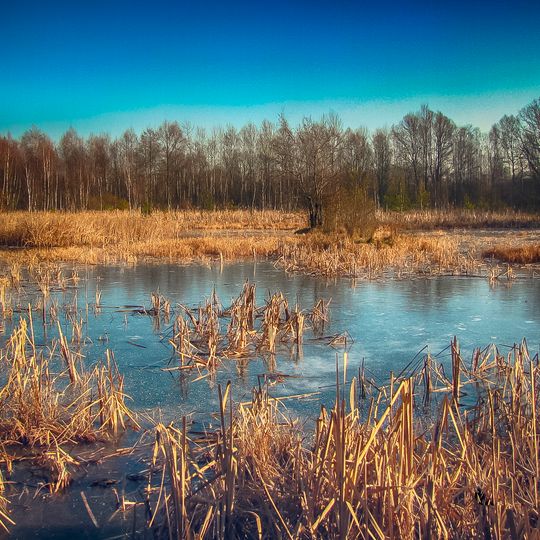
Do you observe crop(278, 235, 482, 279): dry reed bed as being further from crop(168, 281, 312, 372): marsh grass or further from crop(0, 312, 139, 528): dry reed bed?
crop(0, 312, 139, 528): dry reed bed

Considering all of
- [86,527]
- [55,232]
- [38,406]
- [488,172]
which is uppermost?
[488,172]

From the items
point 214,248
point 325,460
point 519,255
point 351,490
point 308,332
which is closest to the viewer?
point 351,490

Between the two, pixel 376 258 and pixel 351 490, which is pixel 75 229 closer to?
pixel 376 258

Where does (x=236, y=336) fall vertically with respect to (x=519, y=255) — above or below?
below

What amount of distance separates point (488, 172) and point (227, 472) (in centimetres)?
5054

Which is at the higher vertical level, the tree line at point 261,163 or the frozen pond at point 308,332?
the tree line at point 261,163

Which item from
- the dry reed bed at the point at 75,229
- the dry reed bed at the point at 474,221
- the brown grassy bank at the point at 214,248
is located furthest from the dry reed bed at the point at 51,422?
the dry reed bed at the point at 474,221

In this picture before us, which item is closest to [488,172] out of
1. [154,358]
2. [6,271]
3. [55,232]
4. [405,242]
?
[405,242]

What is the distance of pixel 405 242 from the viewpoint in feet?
46.6

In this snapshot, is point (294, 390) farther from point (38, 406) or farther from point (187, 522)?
point (187, 522)

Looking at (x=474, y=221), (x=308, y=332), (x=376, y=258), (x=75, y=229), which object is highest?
(x=75, y=229)

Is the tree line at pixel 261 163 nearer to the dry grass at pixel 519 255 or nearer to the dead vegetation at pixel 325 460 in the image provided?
the dry grass at pixel 519 255

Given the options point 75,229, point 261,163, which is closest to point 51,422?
point 75,229

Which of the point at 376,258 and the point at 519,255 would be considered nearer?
the point at 376,258
